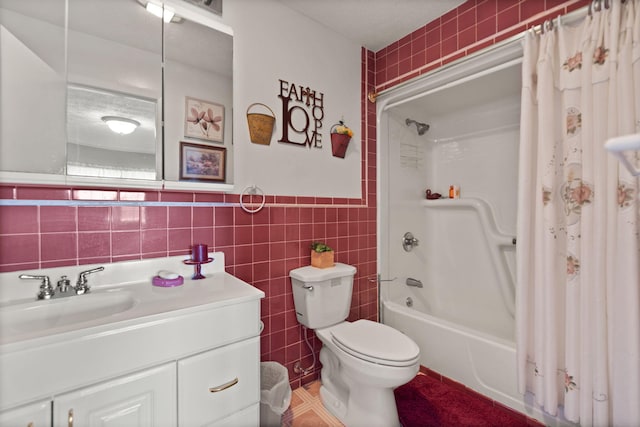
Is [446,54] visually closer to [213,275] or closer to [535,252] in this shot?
[535,252]

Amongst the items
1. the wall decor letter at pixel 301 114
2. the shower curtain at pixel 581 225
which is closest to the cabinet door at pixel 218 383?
the wall decor letter at pixel 301 114

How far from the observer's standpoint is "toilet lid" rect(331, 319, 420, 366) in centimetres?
127

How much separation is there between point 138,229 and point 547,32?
82.2 inches

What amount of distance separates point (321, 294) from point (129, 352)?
97 cm

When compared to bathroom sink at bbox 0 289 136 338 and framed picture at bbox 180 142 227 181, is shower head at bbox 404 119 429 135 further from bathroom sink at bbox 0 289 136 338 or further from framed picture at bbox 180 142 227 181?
bathroom sink at bbox 0 289 136 338

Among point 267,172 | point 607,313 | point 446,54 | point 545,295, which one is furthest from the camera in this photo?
point 446,54

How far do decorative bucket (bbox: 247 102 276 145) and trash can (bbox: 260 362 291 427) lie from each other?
1.22 m

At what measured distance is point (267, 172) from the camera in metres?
1.62

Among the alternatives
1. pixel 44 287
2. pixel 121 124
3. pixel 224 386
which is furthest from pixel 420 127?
pixel 44 287

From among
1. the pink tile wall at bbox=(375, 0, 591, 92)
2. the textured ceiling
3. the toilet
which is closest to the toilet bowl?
the toilet

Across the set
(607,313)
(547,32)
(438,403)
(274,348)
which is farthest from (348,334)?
(547,32)

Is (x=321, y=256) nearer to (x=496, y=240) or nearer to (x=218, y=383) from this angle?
(x=218, y=383)

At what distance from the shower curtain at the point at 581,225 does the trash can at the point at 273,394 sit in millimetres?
1156

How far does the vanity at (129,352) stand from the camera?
718 millimetres
